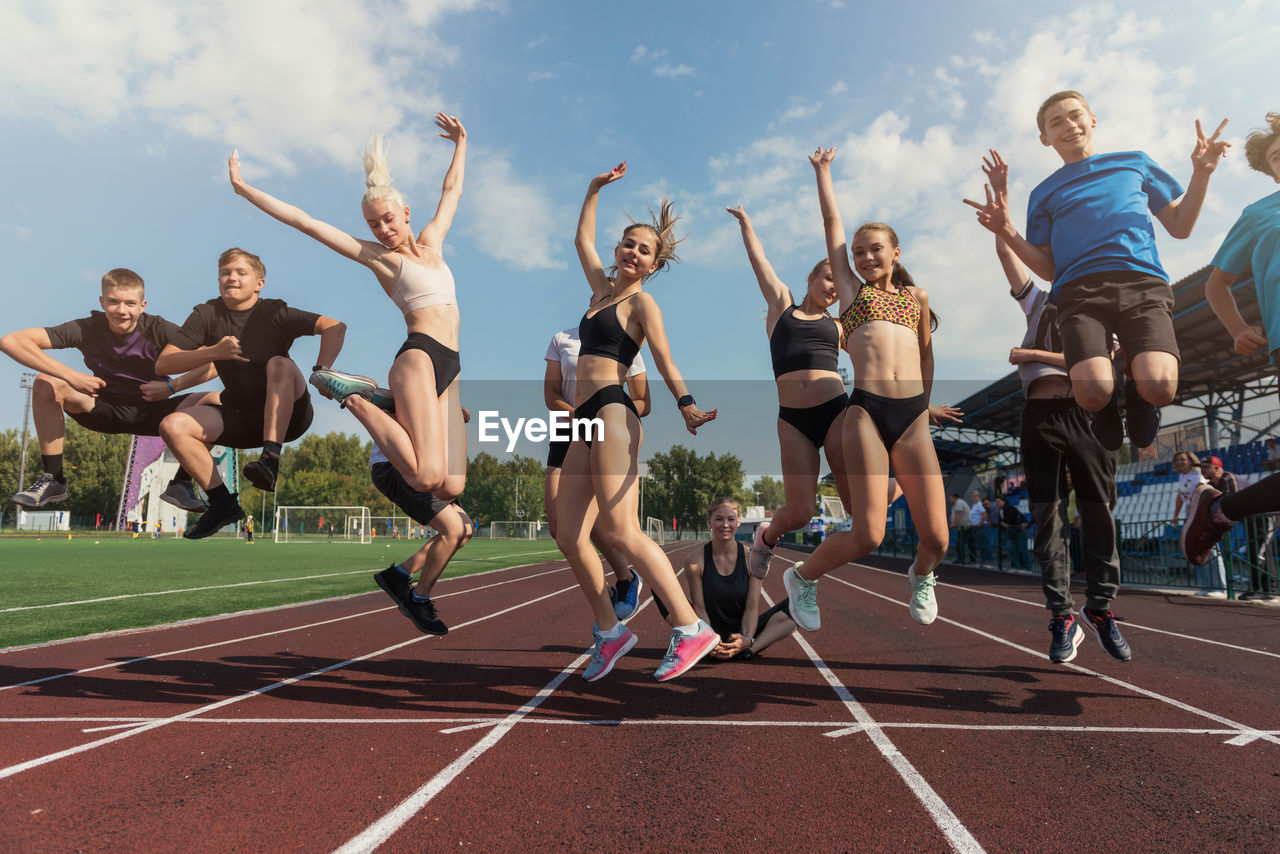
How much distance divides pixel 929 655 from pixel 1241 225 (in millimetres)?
5711

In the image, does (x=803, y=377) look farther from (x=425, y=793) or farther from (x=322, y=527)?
(x=322, y=527)

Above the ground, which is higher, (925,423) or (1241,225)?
(1241,225)

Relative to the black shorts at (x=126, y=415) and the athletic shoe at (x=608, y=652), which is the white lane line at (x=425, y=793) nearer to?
the athletic shoe at (x=608, y=652)

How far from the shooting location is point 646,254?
390 cm

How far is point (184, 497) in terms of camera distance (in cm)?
347

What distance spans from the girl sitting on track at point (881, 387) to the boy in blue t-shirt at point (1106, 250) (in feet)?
1.70

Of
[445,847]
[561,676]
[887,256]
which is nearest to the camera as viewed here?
[445,847]

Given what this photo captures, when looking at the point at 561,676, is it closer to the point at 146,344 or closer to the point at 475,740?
the point at 475,740

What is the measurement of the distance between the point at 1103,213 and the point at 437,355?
3.02m

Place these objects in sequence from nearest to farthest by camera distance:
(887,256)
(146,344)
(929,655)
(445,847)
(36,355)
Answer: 1. (445,847)
2. (36,355)
3. (146,344)
4. (887,256)
5. (929,655)

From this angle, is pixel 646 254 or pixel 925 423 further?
pixel 646 254

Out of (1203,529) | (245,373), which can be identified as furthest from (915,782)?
(245,373)

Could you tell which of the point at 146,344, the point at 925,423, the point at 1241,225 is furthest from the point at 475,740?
the point at 1241,225

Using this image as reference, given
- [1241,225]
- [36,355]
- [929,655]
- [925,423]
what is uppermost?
[1241,225]
